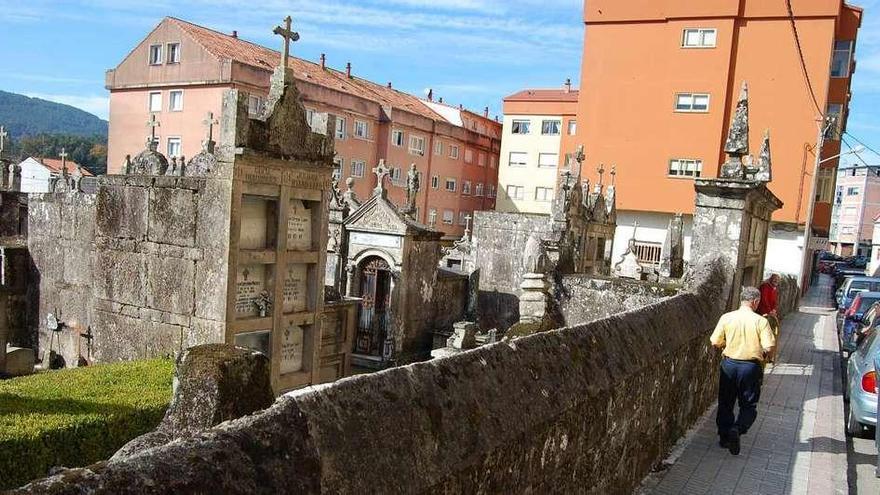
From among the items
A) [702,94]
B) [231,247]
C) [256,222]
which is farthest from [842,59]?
[231,247]

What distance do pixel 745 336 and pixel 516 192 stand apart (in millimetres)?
46916

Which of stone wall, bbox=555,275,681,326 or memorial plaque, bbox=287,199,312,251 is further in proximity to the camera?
stone wall, bbox=555,275,681,326

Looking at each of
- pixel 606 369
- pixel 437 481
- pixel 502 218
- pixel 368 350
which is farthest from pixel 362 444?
pixel 502 218

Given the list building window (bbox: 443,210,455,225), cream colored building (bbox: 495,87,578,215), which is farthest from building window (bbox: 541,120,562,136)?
building window (bbox: 443,210,455,225)

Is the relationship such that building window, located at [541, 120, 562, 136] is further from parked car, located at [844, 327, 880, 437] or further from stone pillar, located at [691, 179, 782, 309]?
parked car, located at [844, 327, 880, 437]

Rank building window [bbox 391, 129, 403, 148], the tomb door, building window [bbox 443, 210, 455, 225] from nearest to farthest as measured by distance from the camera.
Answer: the tomb door → building window [bbox 391, 129, 403, 148] → building window [bbox 443, 210, 455, 225]

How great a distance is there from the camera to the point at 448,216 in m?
53.9

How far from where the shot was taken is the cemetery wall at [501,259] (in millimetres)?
21094

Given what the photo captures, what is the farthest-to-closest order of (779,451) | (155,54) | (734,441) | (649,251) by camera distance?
(155,54)
(649,251)
(779,451)
(734,441)

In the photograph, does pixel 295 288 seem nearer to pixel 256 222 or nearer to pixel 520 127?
pixel 256 222

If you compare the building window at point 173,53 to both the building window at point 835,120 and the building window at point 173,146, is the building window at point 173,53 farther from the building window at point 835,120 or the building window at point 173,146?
the building window at point 835,120

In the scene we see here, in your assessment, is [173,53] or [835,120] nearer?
[835,120]

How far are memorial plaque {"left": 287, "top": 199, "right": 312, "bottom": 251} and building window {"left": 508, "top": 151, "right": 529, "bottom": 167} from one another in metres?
43.9

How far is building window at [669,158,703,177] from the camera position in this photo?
107ft
